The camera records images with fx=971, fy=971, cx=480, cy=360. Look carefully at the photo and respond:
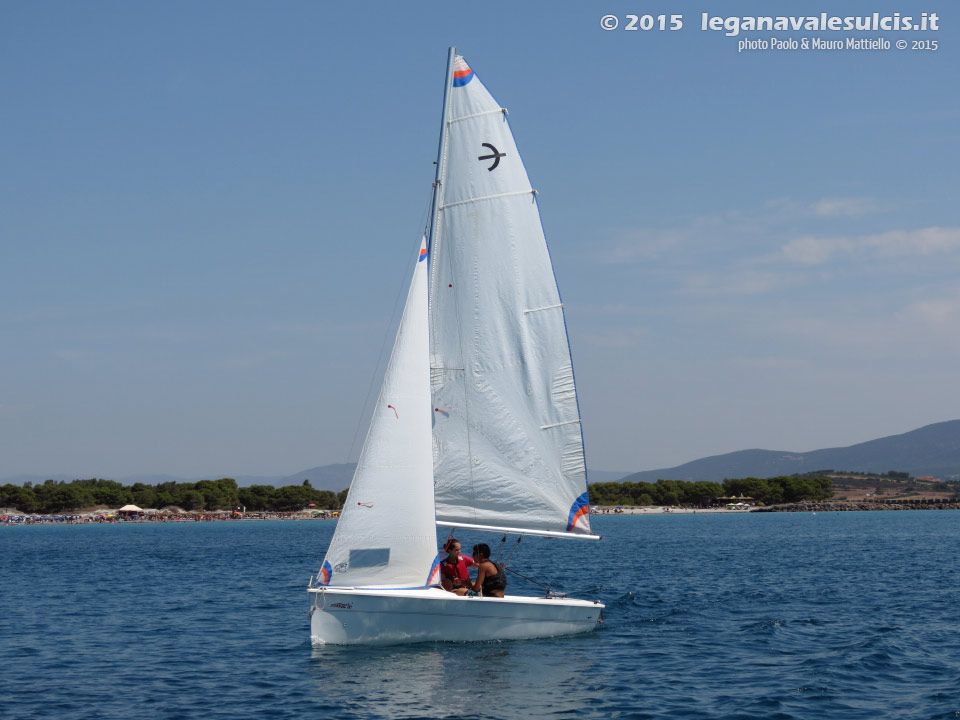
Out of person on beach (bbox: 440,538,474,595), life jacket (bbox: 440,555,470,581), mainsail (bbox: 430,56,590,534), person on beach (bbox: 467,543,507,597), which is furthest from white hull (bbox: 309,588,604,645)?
mainsail (bbox: 430,56,590,534)

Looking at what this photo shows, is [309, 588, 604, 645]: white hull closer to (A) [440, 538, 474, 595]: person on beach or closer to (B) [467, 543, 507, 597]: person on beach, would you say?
(B) [467, 543, 507, 597]: person on beach

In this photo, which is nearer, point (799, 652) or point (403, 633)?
point (403, 633)

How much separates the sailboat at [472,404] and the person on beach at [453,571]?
0.32m

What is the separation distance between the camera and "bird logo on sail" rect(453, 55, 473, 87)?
2370 cm

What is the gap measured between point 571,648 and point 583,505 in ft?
12.1

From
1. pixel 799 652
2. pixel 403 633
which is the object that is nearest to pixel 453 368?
pixel 403 633

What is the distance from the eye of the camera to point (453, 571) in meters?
24.2

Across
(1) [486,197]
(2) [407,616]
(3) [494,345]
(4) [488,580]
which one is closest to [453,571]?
(4) [488,580]

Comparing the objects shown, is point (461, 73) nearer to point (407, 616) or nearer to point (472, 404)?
point (472, 404)

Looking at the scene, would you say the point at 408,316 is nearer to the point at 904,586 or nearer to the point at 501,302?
the point at 501,302

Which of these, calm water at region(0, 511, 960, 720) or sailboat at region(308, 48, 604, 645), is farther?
sailboat at region(308, 48, 604, 645)

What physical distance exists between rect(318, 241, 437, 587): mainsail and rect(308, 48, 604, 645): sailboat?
0.09 ft

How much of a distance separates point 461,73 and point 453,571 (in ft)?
40.3

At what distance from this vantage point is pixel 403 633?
2291 cm
